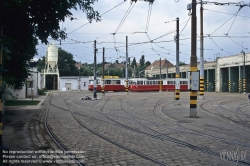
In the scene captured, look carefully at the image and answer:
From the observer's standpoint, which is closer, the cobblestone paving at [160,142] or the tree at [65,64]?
the cobblestone paving at [160,142]

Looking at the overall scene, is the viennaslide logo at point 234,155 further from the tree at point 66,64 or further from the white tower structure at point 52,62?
the tree at point 66,64

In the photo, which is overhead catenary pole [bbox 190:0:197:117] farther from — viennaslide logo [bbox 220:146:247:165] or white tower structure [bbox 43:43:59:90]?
white tower structure [bbox 43:43:59:90]

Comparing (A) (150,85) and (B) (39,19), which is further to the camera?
(A) (150,85)

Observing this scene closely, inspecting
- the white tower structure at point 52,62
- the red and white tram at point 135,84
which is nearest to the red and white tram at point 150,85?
the red and white tram at point 135,84

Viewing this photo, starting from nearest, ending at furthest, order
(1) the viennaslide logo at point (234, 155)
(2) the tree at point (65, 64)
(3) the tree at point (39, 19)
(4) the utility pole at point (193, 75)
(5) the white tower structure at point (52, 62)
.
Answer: (1) the viennaslide logo at point (234, 155) → (3) the tree at point (39, 19) → (4) the utility pole at point (193, 75) → (5) the white tower structure at point (52, 62) → (2) the tree at point (65, 64)

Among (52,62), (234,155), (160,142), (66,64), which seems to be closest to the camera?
(234,155)

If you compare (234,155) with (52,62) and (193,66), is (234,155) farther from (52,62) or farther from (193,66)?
(52,62)

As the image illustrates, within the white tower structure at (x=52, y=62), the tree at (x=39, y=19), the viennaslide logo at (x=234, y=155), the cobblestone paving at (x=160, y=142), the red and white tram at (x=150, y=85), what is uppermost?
the white tower structure at (x=52, y=62)

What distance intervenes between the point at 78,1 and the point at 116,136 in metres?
4.52

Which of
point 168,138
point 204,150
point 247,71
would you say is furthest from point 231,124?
point 247,71

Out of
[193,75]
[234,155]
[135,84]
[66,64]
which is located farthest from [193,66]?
[66,64]

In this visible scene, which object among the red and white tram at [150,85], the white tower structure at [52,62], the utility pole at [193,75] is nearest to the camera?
the utility pole at [193,75]

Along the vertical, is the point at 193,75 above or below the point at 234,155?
above

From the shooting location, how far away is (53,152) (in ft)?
24.7
